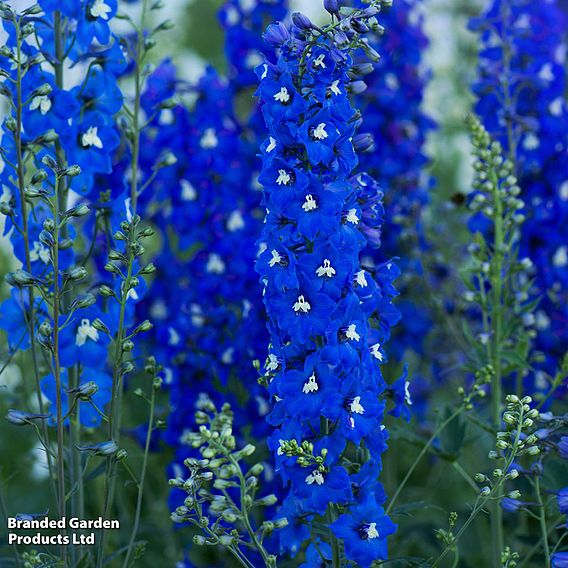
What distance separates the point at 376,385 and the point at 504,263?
968mm

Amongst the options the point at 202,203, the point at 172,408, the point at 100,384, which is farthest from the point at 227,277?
the point at 100,384

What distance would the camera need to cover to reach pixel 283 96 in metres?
1.66

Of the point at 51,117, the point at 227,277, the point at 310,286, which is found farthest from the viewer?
the point at 227,277

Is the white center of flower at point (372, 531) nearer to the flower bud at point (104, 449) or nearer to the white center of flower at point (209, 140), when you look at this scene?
the flower bud at point (104, 449)

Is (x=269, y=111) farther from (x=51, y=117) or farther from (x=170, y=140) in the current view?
(x=170, y=140)

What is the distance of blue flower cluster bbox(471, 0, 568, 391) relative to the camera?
282 centimetres

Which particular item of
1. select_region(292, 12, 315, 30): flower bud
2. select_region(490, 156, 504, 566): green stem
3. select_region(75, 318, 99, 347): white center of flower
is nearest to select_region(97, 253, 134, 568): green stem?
select_region(75, 318, 99, 347): white center of flower

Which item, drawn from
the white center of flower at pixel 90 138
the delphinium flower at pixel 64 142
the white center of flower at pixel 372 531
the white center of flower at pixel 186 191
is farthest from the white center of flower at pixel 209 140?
the white center of flower at pixel 372 531

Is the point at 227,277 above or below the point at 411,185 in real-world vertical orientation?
below

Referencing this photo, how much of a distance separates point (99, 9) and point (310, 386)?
1.05m

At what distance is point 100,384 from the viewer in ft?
7.07

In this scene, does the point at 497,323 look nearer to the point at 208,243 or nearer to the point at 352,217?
the point at 352,217

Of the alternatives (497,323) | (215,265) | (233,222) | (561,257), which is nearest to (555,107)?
(561,257)

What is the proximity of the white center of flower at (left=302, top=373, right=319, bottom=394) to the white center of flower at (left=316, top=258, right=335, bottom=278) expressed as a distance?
19 centimetres
